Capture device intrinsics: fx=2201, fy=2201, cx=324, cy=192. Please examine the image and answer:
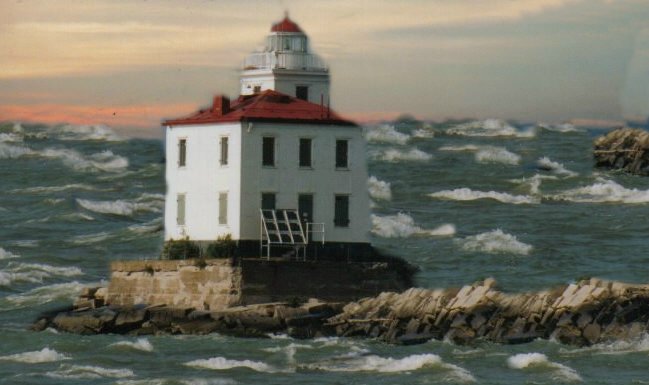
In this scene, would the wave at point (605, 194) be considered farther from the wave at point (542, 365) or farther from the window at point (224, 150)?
the wave at point (542, 365)

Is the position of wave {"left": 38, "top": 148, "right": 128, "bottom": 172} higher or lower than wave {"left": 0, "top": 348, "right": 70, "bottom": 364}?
higher

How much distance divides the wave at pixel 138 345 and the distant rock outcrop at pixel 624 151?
184ft

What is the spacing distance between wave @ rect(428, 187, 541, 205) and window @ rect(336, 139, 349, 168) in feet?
127

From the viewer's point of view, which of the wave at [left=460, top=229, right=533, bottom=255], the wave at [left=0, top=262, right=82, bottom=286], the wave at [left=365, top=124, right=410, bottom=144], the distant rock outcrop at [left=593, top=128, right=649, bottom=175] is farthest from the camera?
the wave at [left=365, top=124, right=410, bottom=144]

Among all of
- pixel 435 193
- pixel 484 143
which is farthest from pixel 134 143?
pixel 435 193

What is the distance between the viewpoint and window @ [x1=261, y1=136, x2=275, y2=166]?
5800cm

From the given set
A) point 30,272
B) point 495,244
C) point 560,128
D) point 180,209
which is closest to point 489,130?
point 560,128

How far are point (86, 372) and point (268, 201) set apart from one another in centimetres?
1007

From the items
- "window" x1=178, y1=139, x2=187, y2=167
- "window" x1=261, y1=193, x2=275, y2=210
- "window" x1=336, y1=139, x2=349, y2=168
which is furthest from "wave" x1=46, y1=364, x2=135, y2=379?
"window" x1=336, y1=139, x2=349, y2=168

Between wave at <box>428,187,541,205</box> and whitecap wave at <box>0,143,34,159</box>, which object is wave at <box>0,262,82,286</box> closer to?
wave at <box>428,187,541,205</box>

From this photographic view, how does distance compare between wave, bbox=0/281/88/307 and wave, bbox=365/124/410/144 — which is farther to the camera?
wave, bbox=365/124/410/144

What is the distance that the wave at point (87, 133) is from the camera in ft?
432

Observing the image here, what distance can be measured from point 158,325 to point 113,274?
15.5 feet

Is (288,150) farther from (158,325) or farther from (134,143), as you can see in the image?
(134,143)
